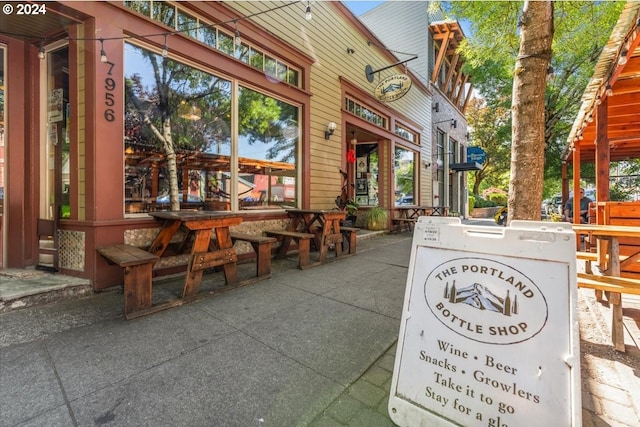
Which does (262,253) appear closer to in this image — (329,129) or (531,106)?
(531,106)

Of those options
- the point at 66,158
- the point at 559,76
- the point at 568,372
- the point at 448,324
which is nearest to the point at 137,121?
the point at 66,158

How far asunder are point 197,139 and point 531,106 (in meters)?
3.99

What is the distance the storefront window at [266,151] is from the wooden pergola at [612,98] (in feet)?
14.4

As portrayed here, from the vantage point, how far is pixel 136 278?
101 inches

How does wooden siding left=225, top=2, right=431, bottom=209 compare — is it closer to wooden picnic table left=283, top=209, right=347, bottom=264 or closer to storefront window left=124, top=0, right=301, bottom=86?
storefront window left=124, top=0, right=301, bottom=86

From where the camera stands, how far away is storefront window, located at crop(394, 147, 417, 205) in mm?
9508

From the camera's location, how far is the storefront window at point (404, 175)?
951 centimetres

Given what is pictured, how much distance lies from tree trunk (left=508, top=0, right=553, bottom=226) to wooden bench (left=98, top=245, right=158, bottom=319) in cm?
321

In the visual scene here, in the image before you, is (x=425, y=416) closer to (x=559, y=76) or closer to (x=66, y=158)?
(x=66, y=158)

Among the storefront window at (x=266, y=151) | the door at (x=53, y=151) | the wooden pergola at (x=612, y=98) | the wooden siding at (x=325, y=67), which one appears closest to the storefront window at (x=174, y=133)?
the storefront window at (x=266, y=151)

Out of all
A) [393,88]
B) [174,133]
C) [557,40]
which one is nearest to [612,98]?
[557,40]

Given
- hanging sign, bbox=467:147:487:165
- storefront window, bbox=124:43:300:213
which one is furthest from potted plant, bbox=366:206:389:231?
hanging sign, bbox=467:147:487:165

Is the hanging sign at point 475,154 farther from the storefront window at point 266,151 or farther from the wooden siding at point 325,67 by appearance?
the storefront window at point 266,151

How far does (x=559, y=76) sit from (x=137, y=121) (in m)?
13.5
